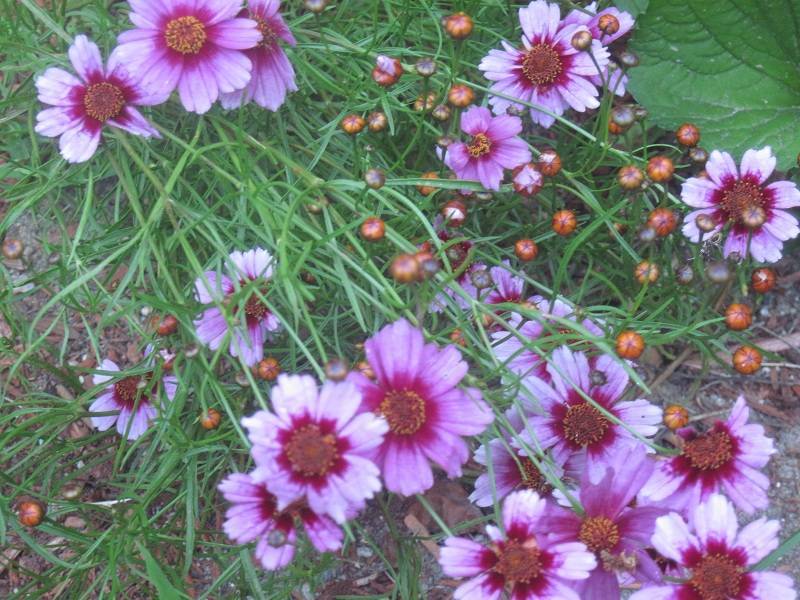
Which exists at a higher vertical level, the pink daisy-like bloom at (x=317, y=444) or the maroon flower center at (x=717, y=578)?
the pink daisy-like bloom at (x=317, y=444)

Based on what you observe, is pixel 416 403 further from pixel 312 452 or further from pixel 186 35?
pixel 186 35

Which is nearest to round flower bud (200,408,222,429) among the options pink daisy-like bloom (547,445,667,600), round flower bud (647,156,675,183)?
pink daisy-like bloom (547,445,667,600)

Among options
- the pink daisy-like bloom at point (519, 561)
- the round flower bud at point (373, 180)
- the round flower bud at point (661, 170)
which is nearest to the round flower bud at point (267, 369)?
the round flower bud at point (373, 180)

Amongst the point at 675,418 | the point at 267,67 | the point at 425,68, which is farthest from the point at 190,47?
the point at 675,418

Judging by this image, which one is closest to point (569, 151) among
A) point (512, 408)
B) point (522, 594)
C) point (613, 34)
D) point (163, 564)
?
point (613, 34)

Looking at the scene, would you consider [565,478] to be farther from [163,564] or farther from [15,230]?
[15,230]

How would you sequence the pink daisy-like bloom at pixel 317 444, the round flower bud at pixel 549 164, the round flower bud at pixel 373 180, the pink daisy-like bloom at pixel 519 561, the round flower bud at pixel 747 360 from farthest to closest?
the round flower bud at pixel 549 164
the round flower bud at pixel 747 360
the round flower bud at pixel 373 180
the pink daisy-like bloom at pixel 519 561
the pink daisy-like bloom at pixel 317 444

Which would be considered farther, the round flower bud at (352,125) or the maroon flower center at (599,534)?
the round flower bud at (352,125)

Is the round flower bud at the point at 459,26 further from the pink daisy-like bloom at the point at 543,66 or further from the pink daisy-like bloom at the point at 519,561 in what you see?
the pink daisy-like bloom at the point at 519,561
